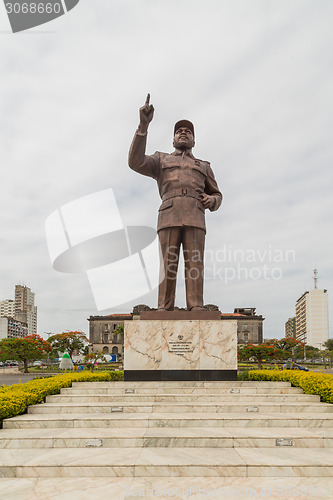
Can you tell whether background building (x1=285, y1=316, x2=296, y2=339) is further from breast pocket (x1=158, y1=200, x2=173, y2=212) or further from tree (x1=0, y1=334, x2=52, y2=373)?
breast pocket (x1=158, y1=200, x2=173, y2=212)

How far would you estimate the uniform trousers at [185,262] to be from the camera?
8.77 m

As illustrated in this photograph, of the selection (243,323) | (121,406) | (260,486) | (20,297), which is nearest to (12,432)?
(121,406)

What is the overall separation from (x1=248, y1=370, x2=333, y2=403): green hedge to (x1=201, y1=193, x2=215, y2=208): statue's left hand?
3787mm

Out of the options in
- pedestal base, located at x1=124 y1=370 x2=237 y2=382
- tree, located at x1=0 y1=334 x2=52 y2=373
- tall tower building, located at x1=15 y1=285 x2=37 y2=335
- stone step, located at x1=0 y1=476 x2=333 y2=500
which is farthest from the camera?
tall tower building, located at x1=15 y1=285 x2=37 y2=335

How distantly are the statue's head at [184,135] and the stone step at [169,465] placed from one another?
6582 millimetres

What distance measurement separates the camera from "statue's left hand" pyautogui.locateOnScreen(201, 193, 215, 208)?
9.01 metres

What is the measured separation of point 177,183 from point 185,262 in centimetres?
168

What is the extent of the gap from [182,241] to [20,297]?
567ft

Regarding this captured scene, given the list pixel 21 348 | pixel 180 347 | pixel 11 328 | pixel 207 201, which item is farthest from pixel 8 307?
pixel 180 347

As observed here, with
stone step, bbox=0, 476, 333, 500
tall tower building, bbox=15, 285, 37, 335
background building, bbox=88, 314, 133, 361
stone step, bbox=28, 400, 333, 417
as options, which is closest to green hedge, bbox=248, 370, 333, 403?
stone step, bbox=28, 400, 333, 417

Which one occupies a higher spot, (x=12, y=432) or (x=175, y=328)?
(x=175, y=328)

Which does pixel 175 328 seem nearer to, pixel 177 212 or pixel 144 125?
pixel 177 212

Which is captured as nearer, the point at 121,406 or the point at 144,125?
the point at 121,406

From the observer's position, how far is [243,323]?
252 ft
